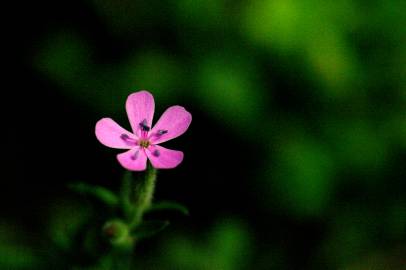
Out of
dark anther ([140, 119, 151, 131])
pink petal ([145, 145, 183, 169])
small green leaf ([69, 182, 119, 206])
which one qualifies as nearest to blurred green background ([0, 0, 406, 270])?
small green leaf ([69, 182, 119, 206])

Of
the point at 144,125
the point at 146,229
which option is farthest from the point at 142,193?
the point at 144,125

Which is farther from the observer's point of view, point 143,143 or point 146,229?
point 146,229

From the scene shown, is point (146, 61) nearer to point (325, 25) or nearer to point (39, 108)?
point (39, 108)

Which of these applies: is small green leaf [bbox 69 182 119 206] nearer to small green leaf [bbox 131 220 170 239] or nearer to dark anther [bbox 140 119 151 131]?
small green leaf [bbox 131 220 170 239]

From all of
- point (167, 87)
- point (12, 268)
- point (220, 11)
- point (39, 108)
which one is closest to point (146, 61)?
point (167, 87)

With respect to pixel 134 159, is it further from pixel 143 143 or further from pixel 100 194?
pixel 100 194

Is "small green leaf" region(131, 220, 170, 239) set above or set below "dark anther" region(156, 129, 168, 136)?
below
